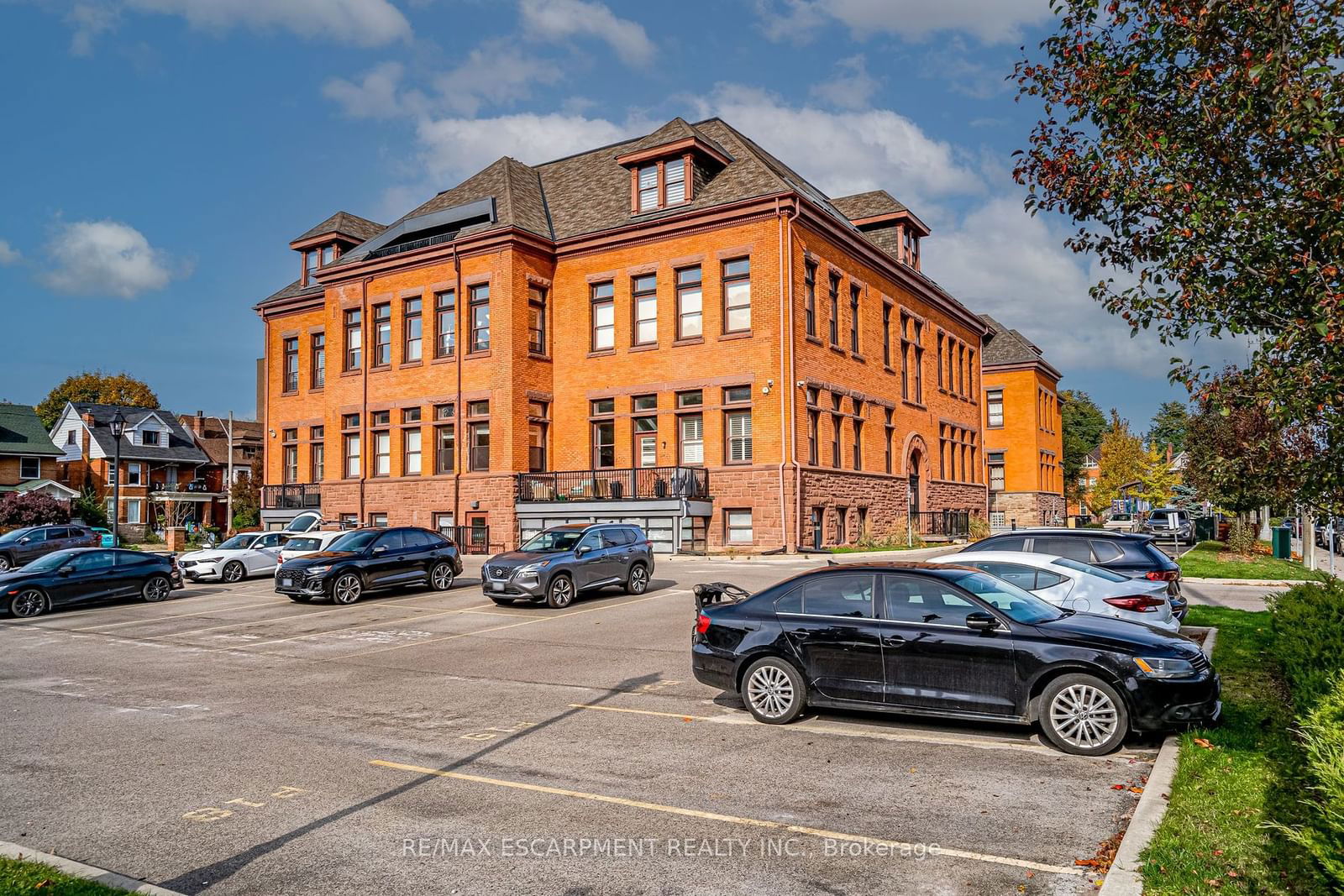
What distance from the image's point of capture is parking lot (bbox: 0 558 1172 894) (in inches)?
221

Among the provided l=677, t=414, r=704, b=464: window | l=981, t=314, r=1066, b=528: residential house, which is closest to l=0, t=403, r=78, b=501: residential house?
l=677, t=414, r=704, b=464: window

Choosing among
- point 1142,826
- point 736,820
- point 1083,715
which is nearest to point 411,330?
point 1083,715

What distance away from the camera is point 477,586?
2428cm

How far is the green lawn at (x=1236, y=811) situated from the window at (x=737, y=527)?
22.6 m

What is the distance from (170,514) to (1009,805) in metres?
73.6

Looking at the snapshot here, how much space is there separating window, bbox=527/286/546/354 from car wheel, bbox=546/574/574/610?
18.2 m

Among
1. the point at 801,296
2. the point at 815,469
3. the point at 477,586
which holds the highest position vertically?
the point at 801,296

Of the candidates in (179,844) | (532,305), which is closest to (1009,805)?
(179,844)

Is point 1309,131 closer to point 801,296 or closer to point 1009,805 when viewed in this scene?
point 1009,805

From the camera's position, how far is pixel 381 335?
40.8 metres

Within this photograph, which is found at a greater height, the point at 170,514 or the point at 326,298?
the point at 326,298

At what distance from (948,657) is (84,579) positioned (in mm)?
21357

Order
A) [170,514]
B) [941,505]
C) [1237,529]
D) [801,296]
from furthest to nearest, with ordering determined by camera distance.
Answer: [170,514] < [941,505] < [1237,529] < [801,296]

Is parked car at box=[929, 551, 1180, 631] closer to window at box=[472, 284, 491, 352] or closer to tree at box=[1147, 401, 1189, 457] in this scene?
window at box=[472, 284, 491, 352]
